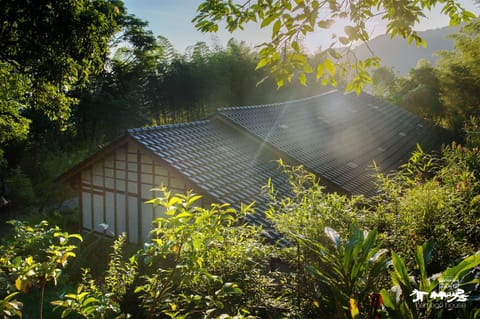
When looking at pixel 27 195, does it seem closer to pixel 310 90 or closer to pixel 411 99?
pixel 310 90

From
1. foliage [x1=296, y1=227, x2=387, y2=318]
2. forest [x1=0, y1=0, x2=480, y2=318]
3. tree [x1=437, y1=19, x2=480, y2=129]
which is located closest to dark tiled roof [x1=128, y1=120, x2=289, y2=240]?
forest [x1=0, y1=0, x2=480, y2=318]

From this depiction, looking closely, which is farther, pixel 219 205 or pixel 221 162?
pixel 221 162

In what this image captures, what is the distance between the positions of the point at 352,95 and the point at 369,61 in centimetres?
1796

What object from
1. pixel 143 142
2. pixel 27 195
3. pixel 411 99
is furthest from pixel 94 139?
pixel 411 99

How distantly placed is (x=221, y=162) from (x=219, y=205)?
663 cm

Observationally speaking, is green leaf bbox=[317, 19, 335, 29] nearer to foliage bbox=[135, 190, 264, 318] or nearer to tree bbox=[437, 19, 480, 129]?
foliage bbox=[135, 190, 264, 318]

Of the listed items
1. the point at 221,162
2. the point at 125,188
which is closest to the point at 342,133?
the point at 221,162

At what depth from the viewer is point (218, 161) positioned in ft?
28.8

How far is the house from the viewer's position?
313 inches

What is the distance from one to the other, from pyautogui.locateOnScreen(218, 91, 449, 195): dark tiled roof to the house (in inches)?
1.9

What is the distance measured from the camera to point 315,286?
199cm

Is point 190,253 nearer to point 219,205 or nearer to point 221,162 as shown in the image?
point 219,205

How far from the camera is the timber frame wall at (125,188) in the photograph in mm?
8328

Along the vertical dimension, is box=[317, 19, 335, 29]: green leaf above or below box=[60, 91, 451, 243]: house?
above
